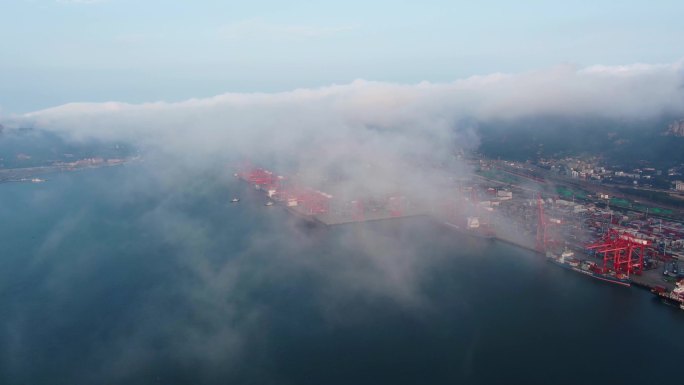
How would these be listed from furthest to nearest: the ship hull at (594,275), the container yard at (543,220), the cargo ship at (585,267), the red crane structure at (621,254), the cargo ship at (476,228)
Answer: the cargo ship at (476,228), the container yard at (543,220), the red crane structure at (621,254), the cargo ship at (585,267), the ship hull at (594,275)

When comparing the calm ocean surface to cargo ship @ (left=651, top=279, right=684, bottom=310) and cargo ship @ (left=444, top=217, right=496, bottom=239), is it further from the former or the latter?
cargo ship @ (left=444, top=217, right=496, bottom=239)

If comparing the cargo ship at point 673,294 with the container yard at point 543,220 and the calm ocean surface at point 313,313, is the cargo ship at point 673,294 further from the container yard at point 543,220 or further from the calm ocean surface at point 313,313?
the calm ocean surface at point 313,313

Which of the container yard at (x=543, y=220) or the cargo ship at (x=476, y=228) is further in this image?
the cargo ship at (x=476, y=228)

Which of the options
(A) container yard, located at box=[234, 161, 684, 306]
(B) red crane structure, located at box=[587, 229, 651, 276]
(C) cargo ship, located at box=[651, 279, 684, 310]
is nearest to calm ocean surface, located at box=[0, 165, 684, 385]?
(C) cargo ship, located at box=[651, 279, 684, 310]

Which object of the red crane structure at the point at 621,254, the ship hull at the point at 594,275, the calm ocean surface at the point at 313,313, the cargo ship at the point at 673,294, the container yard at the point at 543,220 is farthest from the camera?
the container yard at the point at 543,220

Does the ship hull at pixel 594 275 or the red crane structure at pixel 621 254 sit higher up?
the red crane structure at pixel 621 254

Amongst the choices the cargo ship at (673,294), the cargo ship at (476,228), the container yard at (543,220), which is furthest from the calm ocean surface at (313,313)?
the container yard at (543,220)
